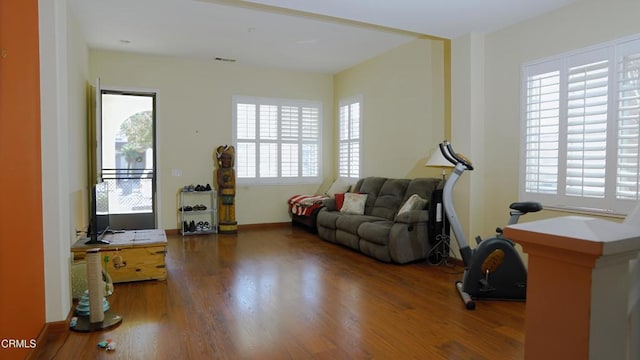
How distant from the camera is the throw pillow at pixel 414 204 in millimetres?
4988

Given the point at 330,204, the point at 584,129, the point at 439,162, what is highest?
the point at 584,129

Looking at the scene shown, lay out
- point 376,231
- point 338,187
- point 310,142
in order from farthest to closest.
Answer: point 310,142 → point 338,187 → point 376,231

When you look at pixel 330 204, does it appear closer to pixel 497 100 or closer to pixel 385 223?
pixel 385 223

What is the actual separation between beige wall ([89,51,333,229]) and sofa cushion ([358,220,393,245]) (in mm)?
2771

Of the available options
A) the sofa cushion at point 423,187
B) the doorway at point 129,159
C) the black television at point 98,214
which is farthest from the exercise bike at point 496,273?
the doorway at point 129,159

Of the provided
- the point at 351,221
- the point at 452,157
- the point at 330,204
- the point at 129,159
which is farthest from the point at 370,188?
the point at 129,159

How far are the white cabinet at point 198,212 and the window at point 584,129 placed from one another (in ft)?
16.0

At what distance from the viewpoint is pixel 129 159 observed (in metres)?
7.11

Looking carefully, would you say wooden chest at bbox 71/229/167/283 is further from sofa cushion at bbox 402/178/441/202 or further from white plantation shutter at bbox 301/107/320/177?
white plantation shutter at bbox 301/107/320/177

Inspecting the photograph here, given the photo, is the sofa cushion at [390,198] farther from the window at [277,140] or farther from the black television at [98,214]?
the black television at [98,214]

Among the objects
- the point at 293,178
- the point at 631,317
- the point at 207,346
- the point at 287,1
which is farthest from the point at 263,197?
the point at 631,317

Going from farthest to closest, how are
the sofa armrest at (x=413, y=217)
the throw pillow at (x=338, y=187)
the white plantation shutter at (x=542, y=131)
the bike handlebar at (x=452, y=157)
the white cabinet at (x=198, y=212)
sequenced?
the throw pillow at (x=338, y=187) → the white cabinet at (x=198, y=212) → the sofa armrest at (x=413, y=217) → the bike handlebar at (x=452, y=157) → the white plantation shutter at (x=542, y=131)

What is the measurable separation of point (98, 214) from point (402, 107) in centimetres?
422

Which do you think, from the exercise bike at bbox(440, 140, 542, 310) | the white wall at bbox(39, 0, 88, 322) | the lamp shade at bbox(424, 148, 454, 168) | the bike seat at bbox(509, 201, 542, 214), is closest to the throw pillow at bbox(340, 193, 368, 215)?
the lamp shade at bbox(424, 148, 454, 168)
